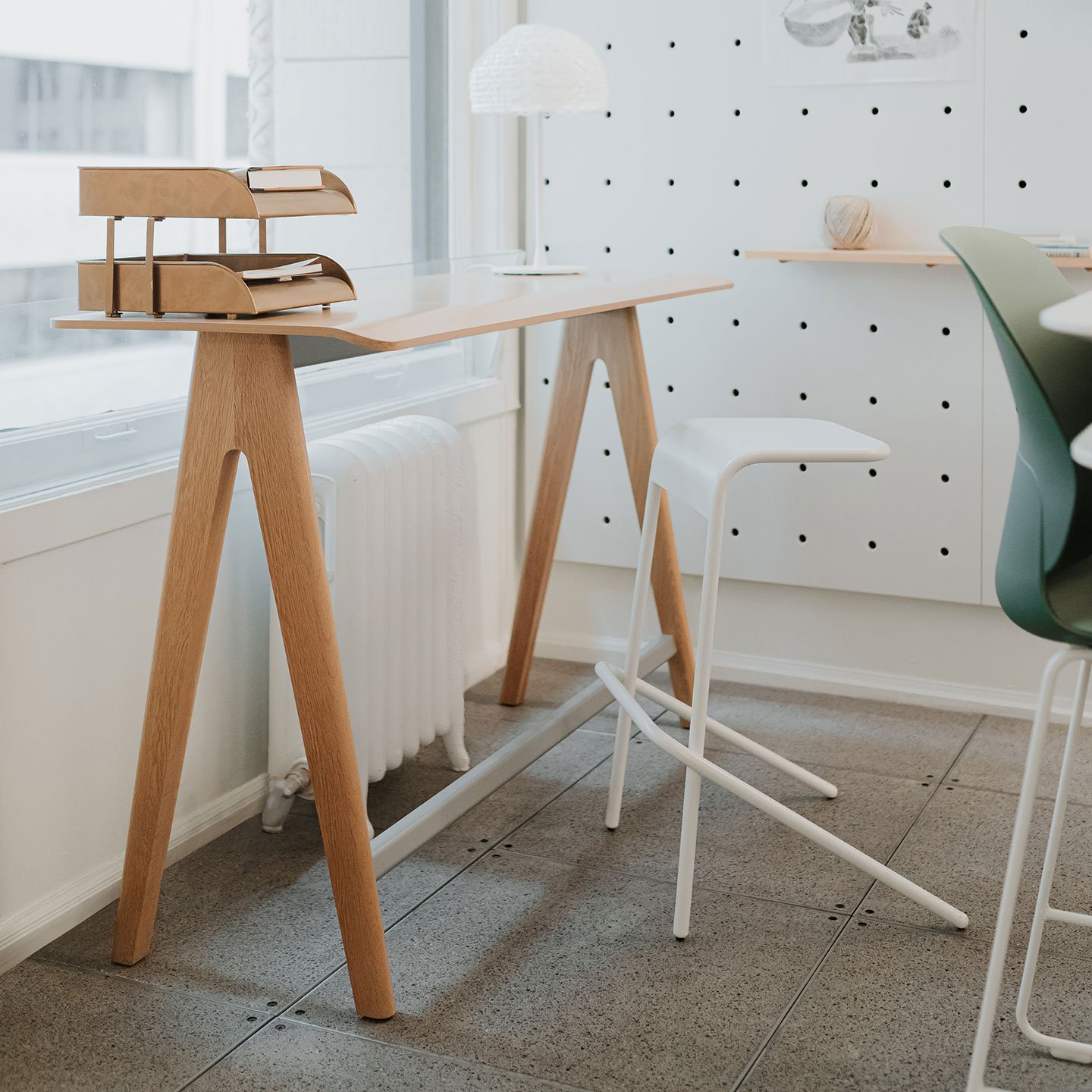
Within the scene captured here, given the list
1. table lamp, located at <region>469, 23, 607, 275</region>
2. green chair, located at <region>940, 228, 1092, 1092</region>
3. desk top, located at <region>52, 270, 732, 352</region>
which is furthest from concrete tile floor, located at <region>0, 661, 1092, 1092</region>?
table lamp, located at <region>469, 23, 607, 275</region>

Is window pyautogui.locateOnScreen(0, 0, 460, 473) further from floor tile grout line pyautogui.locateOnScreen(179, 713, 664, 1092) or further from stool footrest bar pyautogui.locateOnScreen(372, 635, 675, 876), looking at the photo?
floor tile grout line pyautogui.locateOnScreen(179, 713, 664, 1092)

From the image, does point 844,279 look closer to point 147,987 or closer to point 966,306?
point 966,306

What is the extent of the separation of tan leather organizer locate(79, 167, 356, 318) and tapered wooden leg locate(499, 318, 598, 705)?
1.07 meters

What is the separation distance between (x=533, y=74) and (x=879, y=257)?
29.3 inches

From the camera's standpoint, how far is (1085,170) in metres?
2.54

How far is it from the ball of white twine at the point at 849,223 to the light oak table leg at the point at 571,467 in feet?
1.46

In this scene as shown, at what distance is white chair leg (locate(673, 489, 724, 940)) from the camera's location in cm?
182

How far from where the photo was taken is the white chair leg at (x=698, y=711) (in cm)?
182

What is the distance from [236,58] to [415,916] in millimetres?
1404

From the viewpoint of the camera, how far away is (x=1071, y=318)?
0.96m

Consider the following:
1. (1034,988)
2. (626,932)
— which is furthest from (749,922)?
(1034,988)

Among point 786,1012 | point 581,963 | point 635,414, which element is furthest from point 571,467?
point 786,1012

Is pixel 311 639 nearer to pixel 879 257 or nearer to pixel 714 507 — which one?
pixel 714 507

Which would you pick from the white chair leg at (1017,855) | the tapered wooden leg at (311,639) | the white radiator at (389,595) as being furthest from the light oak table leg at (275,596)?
the white chair leg at (1017,855)
